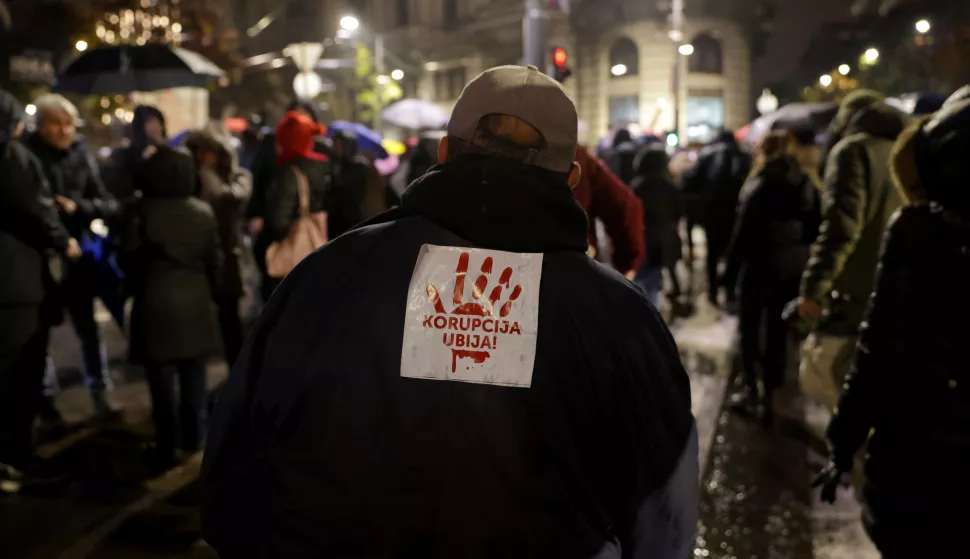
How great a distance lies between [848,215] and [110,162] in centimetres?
568

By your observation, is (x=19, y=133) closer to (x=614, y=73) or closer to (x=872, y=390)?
(x=872, y=390)

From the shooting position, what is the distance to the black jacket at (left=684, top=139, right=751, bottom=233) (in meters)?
Answer: 9.84

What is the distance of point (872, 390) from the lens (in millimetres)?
2572

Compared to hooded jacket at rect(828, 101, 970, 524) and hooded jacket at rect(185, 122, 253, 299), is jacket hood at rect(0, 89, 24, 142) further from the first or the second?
hooded jacket at rect(828, 101, 970, 524)

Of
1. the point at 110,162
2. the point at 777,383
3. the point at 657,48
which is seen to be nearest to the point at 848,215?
the point at 777,383

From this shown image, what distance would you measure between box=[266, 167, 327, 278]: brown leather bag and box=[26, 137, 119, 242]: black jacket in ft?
3.91

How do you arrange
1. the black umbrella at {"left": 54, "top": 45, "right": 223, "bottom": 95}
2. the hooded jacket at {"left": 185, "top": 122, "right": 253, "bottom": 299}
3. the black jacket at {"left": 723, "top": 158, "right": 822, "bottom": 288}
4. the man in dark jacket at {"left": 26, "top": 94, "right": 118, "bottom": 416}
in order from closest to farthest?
the man in dark jacket at {"left": 26, "top": 94, "right": 118, "bottom": 416}
the hooded jacket at {"left": 185, "top": 122, "right": 253, "bottom": 299}
the black jacket at {"left": 723, "top": 158, "right": 822, "bottom": 288}
the black umbrella at {"left": 54, "top": 45, "right": 223, "bottom": 95}

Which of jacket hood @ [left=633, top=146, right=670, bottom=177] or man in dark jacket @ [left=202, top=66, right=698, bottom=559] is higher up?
jacket hood @ [left=633, top=146, right=670, bottom=177]

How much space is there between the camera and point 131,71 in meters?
7.64

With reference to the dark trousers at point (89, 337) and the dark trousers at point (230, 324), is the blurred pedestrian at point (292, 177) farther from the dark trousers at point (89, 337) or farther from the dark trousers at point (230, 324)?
the dark trousers at point (89, 337)

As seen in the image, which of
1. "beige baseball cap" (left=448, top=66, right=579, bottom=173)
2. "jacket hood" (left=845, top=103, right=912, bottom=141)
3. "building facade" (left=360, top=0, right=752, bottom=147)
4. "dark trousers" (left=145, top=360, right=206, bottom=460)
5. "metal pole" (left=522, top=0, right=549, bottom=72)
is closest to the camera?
"beige baseball cap" (left=448, top=66, right=579, bottom=173)

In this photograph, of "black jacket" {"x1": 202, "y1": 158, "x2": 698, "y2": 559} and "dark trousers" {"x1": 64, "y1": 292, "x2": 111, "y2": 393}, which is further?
"dark trousers" {"x1": 64, "y1": 292, "x2": 111, "y2": 393}

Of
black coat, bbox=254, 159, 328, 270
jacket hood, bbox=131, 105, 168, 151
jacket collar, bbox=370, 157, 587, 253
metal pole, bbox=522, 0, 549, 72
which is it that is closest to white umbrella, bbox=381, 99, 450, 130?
metal pole, bbox=522, 0, 549, 72

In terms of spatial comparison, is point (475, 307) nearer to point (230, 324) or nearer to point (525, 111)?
point (525, 111)
